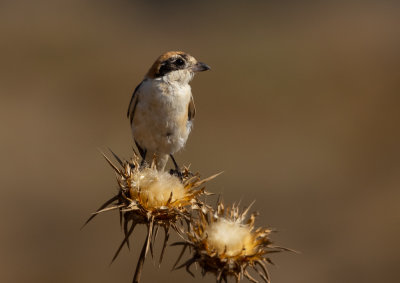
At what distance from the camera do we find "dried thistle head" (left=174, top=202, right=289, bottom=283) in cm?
466

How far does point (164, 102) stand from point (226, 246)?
123 inches

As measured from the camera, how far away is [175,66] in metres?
7.51

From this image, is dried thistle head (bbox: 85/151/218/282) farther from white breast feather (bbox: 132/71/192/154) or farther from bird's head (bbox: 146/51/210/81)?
bird's head (bbox: 146/51/210/81)

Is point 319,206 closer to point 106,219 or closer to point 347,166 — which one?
point 347,166

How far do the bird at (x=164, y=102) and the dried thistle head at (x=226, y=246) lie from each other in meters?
2.81

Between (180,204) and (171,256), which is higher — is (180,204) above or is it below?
below

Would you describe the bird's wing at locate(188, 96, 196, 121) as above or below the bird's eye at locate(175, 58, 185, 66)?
below

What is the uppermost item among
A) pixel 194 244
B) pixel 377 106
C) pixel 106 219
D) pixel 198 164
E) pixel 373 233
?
pixel 377 106

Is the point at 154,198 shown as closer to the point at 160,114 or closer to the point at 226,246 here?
the point at 226,246

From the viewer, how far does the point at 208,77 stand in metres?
31.5

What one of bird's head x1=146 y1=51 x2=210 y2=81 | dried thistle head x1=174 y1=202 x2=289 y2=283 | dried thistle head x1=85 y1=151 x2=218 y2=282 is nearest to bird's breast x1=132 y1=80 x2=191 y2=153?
bird's head x1=146 y1=51 x2=210 y2=81

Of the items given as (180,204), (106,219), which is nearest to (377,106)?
(106,219)

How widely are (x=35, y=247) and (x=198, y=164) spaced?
25.6 ft

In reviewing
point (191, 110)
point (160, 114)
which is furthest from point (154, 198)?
point (191, 110)
